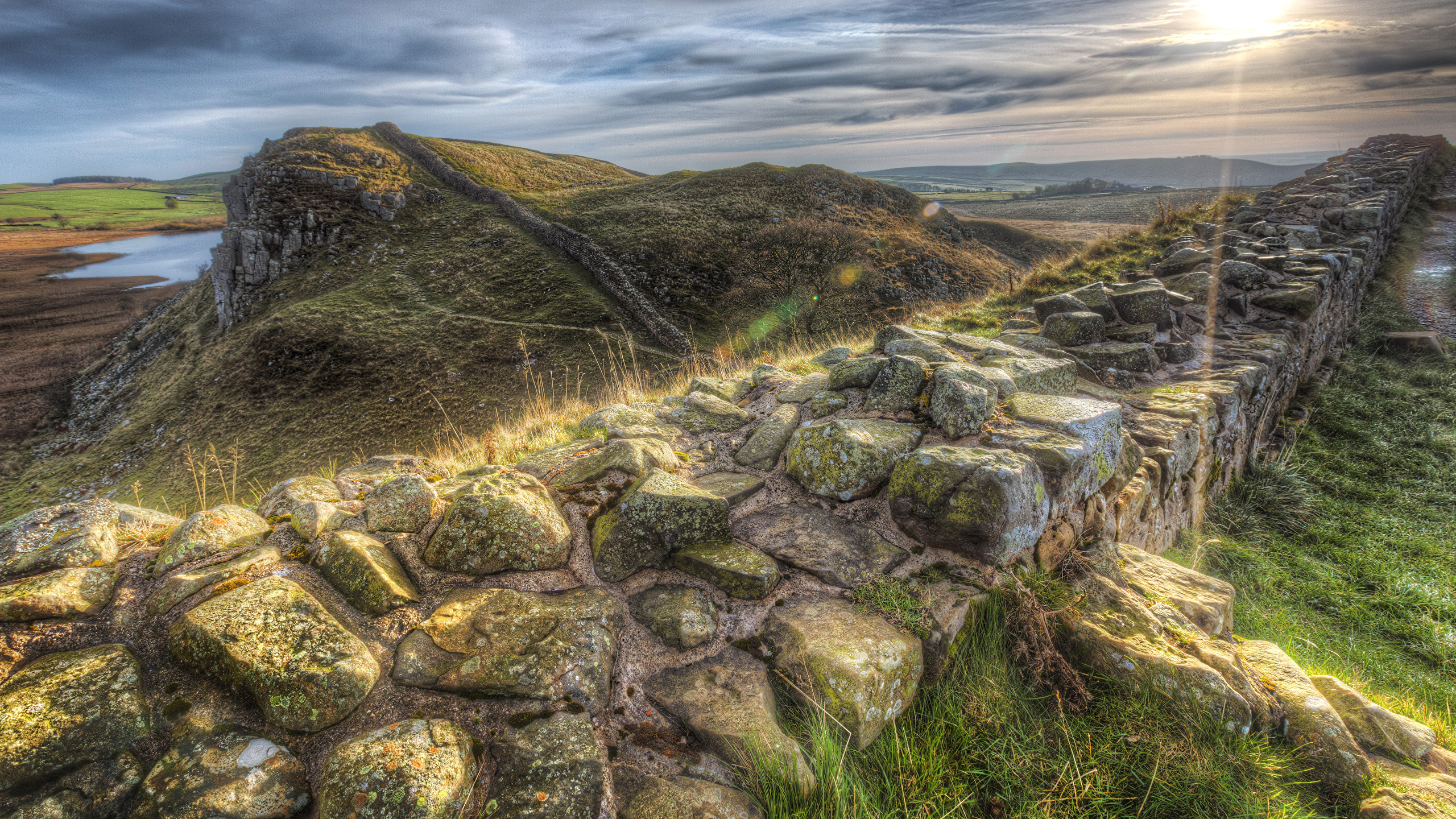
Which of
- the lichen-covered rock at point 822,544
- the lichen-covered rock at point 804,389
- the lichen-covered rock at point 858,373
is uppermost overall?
the lichen-covered rock at point 858,373

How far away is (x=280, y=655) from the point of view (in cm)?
189

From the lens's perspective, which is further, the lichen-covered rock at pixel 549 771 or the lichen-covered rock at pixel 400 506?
the lichen-covered rock at pixel 400 506

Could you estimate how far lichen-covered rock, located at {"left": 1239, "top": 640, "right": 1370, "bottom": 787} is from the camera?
7.27 feet

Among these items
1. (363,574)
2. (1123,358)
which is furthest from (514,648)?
(1123,358)

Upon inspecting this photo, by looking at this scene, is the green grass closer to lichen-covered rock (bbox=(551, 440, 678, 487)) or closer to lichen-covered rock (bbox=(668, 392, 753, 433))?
lichen-covered rock (bbox=(551, 440, 678, 487))

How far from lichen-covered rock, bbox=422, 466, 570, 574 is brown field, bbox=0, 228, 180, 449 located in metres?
30.0

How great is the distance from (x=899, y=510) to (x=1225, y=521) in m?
4.66

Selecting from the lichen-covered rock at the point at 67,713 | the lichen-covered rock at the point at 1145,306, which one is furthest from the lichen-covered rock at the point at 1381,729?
the lichen-covered rock at the point at 1145,306

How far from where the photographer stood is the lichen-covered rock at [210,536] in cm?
225

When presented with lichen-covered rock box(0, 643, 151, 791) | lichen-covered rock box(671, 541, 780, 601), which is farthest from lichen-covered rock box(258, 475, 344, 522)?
lichen-covered rock box(671, 541, 780, 601)

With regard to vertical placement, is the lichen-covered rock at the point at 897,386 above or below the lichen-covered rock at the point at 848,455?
above

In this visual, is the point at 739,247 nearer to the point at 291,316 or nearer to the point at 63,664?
the point at 291,316

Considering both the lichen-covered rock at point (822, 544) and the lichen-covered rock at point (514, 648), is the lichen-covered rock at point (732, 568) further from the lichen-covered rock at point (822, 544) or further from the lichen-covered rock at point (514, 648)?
the lichen-covered rock at point (514, 648)

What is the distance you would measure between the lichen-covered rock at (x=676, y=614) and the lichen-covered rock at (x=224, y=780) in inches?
51.0
